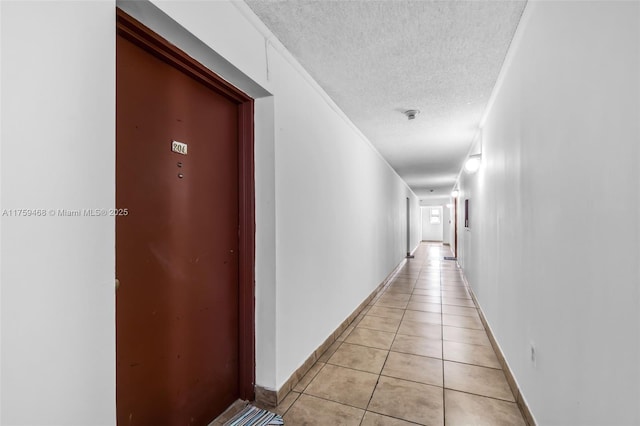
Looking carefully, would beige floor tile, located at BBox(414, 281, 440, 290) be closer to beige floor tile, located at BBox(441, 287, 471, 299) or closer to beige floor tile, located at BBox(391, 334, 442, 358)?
beige floor tile, located at BBox(441, 287, 471, 299)

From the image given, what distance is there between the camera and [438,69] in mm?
2260

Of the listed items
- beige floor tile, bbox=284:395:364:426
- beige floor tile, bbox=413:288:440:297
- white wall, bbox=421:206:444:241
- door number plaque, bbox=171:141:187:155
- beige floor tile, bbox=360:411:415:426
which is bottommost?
beige floor tile, bbox=413:288:440:297

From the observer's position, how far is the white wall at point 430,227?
15938 mm

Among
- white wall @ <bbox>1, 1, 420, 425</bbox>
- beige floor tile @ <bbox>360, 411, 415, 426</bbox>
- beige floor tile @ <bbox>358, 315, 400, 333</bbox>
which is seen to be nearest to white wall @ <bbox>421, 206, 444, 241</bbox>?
beige floor tile @ <bbox>358, 315, 400, 333</bbox>

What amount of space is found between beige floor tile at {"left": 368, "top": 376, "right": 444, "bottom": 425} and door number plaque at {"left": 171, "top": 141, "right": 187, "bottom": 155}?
6.48 ft

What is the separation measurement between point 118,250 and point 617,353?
1.80 meters

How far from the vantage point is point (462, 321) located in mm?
3543

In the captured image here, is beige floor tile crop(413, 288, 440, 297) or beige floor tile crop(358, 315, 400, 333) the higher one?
beige floor tile crop(358, 315, 400, 333)

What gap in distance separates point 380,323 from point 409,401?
1518 mm

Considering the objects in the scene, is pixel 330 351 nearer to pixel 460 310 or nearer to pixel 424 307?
pixel 424 307

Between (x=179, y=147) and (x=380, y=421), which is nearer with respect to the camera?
(x=179, y=147)

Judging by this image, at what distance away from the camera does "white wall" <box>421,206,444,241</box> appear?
1594 cm

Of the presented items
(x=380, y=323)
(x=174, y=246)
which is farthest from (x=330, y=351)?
(x=174, y=246)

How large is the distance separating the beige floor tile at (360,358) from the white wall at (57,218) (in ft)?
6.16
